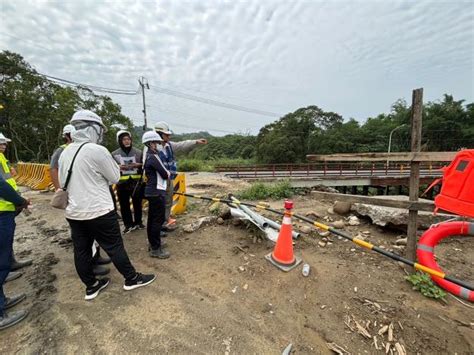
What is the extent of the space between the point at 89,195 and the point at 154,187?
1.00 metres

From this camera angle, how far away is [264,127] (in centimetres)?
4734

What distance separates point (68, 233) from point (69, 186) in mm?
2913

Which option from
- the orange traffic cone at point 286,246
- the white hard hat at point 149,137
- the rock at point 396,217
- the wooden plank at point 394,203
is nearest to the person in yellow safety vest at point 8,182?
the white hard hat at point 149,137

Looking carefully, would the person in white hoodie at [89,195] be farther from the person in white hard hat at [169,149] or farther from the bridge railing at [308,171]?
the bridge railing at [308,171]

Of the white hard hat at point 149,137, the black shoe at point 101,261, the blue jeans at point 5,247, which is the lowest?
the black shoe at point 101,261

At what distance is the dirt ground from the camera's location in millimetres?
1809

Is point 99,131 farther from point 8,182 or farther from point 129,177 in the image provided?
point 129,177

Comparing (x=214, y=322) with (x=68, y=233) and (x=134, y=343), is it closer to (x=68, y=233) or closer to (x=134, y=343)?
(x=134, y=343)

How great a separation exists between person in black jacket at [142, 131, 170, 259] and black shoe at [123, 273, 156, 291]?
56 cm

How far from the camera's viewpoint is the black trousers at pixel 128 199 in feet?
12.6

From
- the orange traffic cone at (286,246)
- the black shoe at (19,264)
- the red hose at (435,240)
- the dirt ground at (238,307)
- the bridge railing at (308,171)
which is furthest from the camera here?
the bridge railing at (308,171)

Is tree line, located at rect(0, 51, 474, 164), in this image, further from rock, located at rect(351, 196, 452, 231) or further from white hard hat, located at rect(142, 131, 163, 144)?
white hard hat, located at rect(142, 131, 163, 144)

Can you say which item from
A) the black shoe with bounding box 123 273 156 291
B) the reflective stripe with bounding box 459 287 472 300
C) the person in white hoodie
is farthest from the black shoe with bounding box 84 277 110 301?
the reflective stripe with bounding box 459 287 472 300

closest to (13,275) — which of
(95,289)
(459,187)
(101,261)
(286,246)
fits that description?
(101,261)
